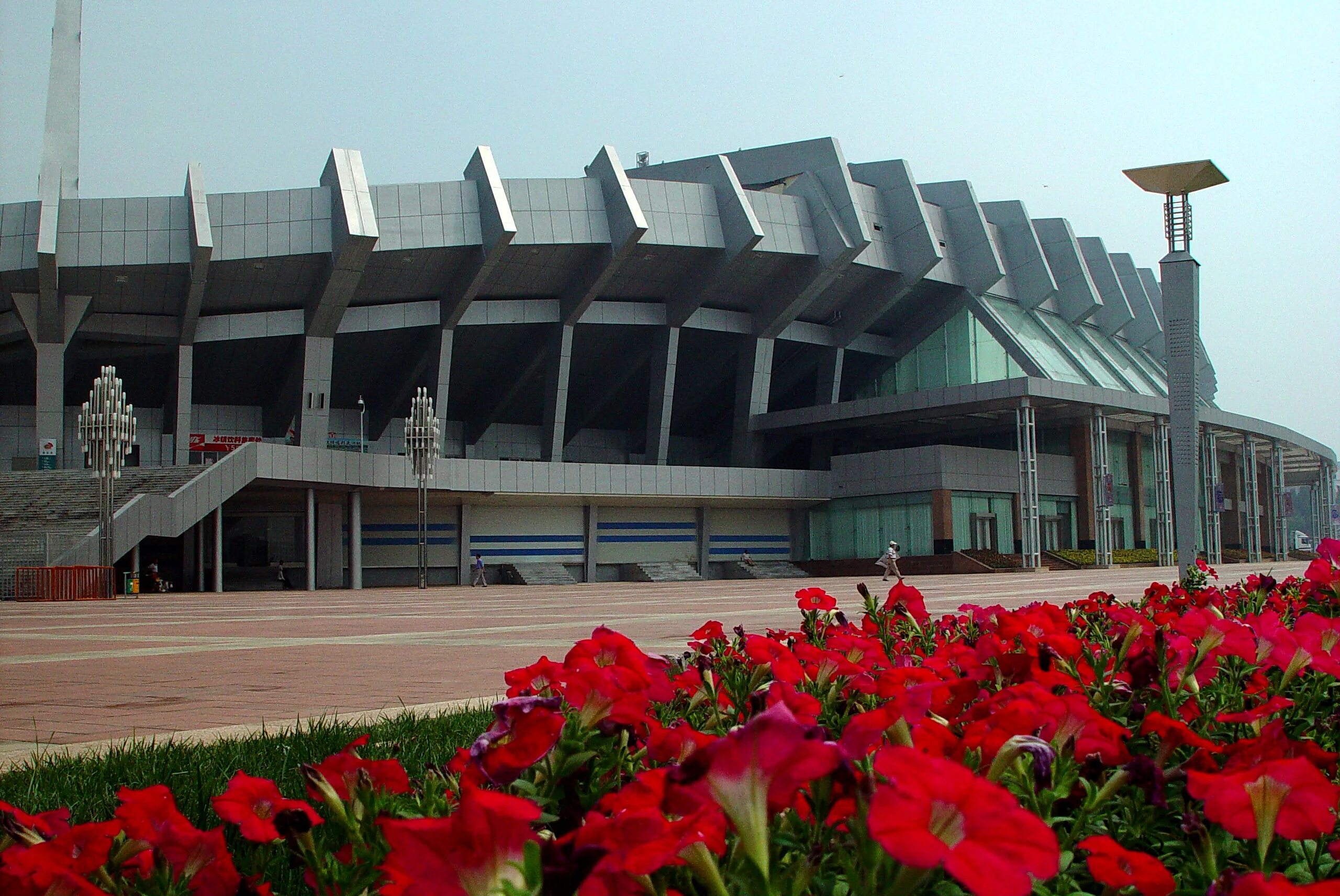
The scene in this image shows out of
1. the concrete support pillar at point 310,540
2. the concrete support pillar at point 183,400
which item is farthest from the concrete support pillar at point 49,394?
the concrete support pillar at point 310,540

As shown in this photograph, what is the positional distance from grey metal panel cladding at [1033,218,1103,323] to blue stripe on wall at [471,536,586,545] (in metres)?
23.4

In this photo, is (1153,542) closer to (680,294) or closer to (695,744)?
(680,294)

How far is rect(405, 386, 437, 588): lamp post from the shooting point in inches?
1407

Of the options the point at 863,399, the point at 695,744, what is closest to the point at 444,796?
the point at 695,744

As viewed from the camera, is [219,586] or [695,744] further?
[219,586]

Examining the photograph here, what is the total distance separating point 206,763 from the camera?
148 inches

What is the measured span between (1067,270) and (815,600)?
50084 mm

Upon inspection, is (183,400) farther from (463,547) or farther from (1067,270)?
(1067,270)

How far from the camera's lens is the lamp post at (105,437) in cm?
2839

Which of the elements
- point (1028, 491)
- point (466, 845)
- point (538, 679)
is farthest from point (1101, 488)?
point (466, 845)

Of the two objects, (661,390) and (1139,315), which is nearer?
(661,390)

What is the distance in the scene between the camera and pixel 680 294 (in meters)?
42.9

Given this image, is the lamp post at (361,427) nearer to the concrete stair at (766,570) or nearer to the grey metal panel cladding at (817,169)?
the concrete stair at (766,570)

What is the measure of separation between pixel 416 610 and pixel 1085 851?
58.5ft
